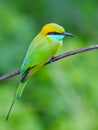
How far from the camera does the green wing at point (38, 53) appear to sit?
264cm

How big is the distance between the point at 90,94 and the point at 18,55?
71 centimetres

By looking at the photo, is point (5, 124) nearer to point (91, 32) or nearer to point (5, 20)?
point (5, 20)

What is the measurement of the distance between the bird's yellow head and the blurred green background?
2.52 feet

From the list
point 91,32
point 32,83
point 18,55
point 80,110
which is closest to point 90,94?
point 80,110

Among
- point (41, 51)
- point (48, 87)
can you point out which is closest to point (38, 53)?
point (41, 51)

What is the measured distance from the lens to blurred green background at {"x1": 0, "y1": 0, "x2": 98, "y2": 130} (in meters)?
3.56

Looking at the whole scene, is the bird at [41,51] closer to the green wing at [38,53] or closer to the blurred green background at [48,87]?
the green wing at [38,53]

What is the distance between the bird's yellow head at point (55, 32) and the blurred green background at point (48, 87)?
77 centimetres

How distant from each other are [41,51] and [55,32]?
119 millimetres

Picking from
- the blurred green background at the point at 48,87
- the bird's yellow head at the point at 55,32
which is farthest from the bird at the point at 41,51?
the blurred green background at the point at 48,87

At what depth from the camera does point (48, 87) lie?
3.87 m

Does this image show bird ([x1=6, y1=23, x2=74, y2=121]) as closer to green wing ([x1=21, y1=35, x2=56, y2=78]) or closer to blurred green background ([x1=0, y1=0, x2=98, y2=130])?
green wing ([x1=21, y1=35, x2=56, y2=78])

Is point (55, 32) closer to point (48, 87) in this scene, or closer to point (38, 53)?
point (38, 53)

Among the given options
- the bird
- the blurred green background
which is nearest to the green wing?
the bird
